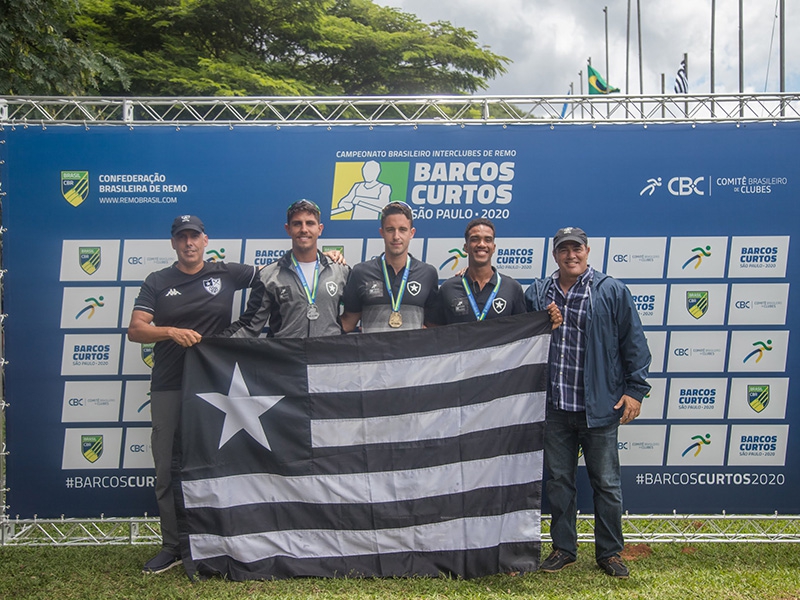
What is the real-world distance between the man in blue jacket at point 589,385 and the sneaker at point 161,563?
2.42 meters

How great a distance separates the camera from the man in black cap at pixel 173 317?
13.3 ft

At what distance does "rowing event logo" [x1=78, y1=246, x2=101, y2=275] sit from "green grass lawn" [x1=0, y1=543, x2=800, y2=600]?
6.71 feet

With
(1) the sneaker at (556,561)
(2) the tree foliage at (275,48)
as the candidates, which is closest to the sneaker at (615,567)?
(1) the sneaker at (556,561)

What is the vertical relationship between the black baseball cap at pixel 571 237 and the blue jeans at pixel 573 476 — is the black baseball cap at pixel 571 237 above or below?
above

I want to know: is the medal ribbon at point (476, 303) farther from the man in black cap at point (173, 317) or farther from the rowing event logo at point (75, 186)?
the rowing event logo at point (75, 186)

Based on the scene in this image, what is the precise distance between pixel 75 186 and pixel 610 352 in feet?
→ 13.0

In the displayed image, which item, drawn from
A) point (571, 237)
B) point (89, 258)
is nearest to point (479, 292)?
point (571, 237)

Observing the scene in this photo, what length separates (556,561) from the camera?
4098 millimetres

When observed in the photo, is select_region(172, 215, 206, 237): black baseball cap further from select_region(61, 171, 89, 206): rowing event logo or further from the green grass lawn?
the green grass lawn

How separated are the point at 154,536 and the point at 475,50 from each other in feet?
57.2

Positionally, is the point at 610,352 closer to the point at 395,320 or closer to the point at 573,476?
the point at 573,476

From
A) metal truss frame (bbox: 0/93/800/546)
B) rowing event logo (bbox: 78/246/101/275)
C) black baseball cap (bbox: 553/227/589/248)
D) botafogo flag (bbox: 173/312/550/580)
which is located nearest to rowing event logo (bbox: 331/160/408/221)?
metal truss frame (bbox: 0/93/800/546)

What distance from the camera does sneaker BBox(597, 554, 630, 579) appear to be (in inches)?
159

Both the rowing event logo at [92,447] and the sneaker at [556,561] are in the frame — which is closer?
the sneaker at [556,561]
